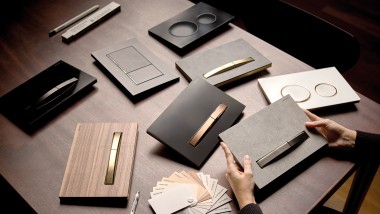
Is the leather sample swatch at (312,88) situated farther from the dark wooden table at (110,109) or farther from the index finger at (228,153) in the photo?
the index finger at (228,153)

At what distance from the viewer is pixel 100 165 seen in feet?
3.62

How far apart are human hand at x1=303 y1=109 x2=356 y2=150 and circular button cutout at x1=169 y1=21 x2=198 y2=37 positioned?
0.64m

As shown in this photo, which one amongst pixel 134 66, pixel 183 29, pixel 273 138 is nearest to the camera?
pixel 273 138

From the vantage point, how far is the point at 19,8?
66.6 inches

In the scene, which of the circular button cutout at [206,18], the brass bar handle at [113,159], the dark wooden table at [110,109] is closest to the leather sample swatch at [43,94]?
the dark wooden table at [110,109]

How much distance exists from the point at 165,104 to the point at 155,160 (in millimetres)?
233

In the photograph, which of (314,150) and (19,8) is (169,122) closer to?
(314,150)

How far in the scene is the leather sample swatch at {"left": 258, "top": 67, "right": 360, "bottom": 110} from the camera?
4.07 ft

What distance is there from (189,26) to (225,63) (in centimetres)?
28

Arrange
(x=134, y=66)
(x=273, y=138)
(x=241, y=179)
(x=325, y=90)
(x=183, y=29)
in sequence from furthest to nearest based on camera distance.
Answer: (x=183, y=29) < (x=134, y=66) < (x=325, y=90) < (x=273, y=138) < (x=241, y=179)

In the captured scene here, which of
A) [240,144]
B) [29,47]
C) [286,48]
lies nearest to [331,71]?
[286,48]

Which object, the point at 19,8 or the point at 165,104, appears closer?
the point at 165,104

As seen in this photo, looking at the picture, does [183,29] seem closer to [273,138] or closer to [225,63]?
[225,63]

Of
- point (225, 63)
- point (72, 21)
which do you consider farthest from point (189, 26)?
point (72, 21)
